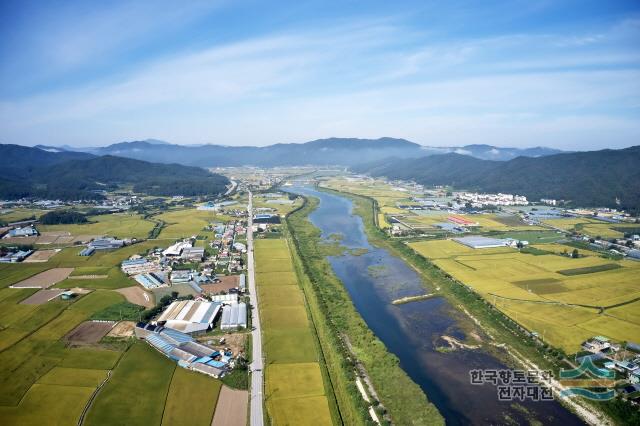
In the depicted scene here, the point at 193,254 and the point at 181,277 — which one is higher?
the point at 193,254

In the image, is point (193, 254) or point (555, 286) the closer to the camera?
point (555, 286)

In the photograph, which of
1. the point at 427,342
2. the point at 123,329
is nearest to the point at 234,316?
the point at 123,329

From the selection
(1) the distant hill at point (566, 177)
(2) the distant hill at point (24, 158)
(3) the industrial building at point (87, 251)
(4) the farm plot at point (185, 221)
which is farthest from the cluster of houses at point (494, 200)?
(2) the distant hill at point (24, 158)

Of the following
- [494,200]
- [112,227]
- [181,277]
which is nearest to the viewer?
[181,277]

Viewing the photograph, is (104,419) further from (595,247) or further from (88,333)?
(595,247)

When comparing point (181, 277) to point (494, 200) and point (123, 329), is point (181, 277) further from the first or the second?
point (494, 200)

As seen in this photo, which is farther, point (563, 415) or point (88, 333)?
point (88, 333)

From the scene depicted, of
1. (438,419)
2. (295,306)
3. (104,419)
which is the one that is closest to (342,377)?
(438,419)

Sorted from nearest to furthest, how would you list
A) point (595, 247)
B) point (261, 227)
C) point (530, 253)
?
point (530, 253) → point (595, 247) → point (261, 227)
